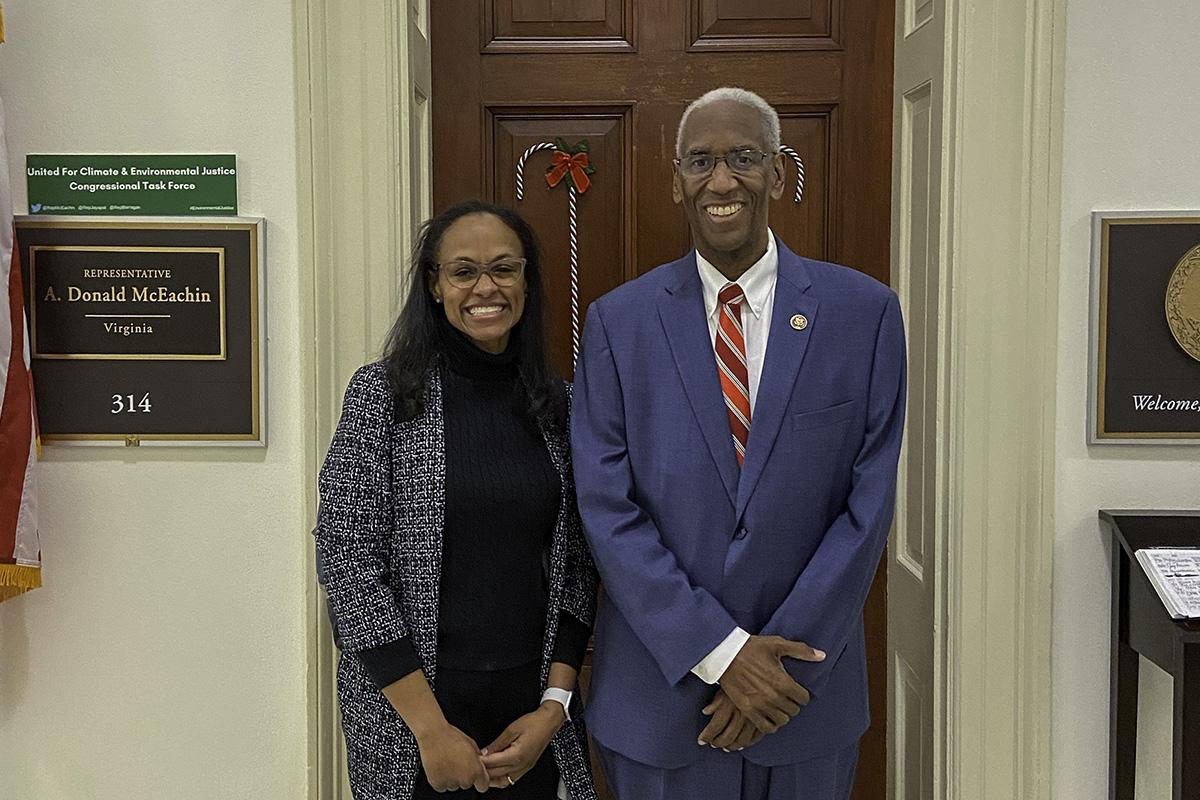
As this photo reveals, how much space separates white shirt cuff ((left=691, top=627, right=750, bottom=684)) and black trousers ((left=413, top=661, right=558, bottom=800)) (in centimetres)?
28

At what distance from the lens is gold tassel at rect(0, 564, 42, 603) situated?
2.12 metres

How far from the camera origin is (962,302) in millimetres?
2154

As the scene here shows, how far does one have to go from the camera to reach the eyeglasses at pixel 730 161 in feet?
5.57

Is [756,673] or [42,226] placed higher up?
[42,226]

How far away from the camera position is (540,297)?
1.87 m

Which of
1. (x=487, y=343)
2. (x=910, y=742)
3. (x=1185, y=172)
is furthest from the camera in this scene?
(x=910, y=742)

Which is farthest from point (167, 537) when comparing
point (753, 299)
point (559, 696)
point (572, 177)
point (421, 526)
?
point (753, 299)

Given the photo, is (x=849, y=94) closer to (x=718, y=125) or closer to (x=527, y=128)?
(x=527, y=128)

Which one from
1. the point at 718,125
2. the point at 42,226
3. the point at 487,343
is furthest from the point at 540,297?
the point at 42,226

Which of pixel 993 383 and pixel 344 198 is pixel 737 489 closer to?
pixel 993 383

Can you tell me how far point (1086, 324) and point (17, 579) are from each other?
6.66ft

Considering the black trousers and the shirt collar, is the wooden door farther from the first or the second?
the black trousers

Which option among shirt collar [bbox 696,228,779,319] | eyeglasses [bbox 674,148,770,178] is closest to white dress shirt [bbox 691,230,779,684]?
shirt collar [bbox 696,228,779,319]

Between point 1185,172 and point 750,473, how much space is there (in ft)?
3.63
